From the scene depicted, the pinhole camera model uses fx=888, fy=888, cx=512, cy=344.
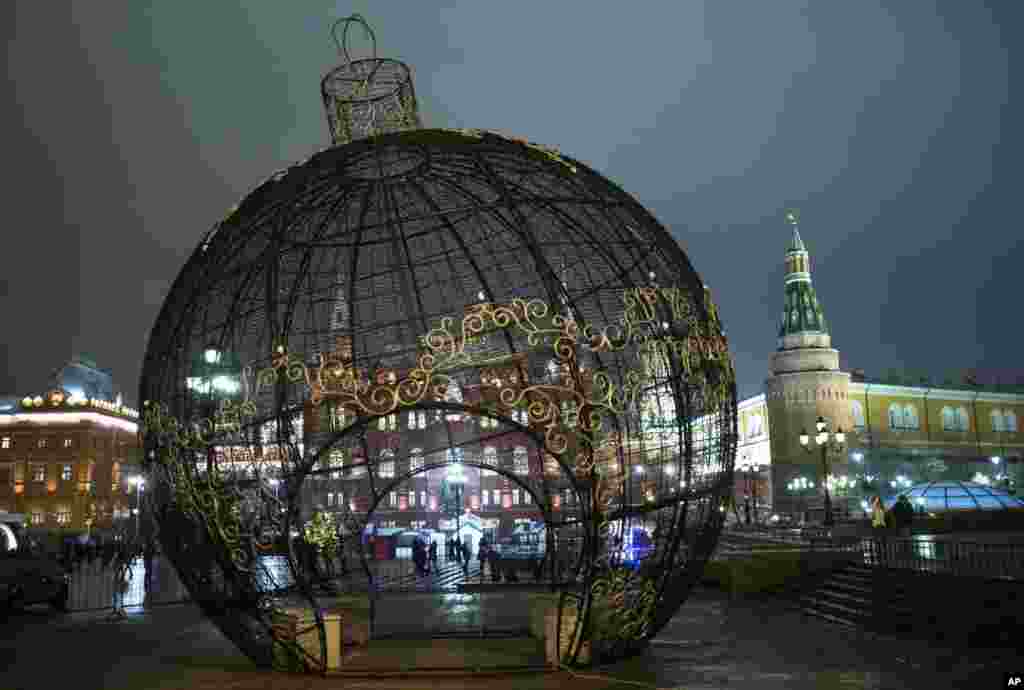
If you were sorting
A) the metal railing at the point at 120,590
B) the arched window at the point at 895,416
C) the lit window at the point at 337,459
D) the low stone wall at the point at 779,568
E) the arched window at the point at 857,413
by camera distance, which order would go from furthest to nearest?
the arched window at the point at 895,416, the arched window at the point at 857,413, the metal railing at the point at 120,590, the low stone wall at the point at 779,568, the lit window at the point at 337,459

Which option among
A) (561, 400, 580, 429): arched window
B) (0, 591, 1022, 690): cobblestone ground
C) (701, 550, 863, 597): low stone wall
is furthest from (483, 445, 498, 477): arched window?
(701, 550, 863, 597): low stone wall

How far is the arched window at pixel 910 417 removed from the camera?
89188mm

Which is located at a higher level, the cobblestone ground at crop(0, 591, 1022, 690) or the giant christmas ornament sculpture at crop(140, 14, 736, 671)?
the giant christmas ornament sculpture at crop(140, 14, 736, 671)

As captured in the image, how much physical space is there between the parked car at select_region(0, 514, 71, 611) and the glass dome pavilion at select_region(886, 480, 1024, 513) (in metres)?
28.0

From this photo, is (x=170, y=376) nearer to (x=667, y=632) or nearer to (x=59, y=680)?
(x=59, y=680)

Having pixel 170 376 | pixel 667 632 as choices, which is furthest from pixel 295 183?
pixel 667 632

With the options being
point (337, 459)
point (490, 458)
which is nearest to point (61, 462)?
point (490, 458)

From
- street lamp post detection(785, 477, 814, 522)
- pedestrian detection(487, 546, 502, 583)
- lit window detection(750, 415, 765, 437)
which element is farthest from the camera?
lit window detection(750, 415, 765, 437)

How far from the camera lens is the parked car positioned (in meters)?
18.6

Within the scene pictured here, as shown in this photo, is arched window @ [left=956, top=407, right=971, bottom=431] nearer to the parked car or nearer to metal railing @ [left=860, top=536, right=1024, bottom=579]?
metal railing @ [left=860, top=536, right=1024, bottom=579]

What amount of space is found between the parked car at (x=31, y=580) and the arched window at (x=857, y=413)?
79315mm

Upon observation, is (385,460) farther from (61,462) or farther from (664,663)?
(61,462)

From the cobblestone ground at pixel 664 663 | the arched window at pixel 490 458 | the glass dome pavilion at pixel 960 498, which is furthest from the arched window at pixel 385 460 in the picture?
the glass dome pavilion at pixel 960 498

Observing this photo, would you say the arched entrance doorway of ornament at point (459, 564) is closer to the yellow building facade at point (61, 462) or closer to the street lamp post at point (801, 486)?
the street lamp post at point (801, 486)
